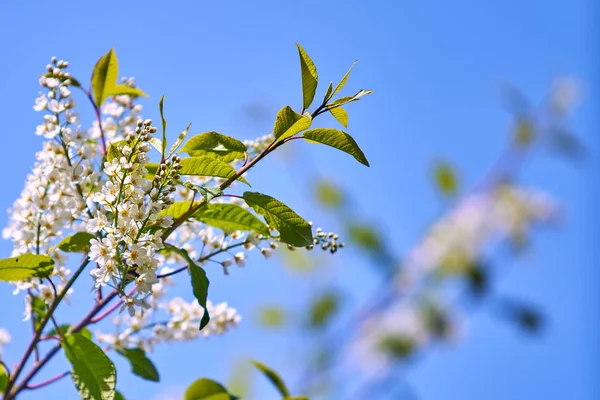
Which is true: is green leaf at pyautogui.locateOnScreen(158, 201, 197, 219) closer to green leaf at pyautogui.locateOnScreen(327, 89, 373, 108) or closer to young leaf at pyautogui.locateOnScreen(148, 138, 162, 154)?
young leaf at pyautogui.locateOnScreen(148, 138, 162, 154)

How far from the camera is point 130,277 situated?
1.07 metres

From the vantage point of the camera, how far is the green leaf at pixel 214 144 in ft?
3.84

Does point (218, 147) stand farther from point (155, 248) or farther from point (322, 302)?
point (322, 302)

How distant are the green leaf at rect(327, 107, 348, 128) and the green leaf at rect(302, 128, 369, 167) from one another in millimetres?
67

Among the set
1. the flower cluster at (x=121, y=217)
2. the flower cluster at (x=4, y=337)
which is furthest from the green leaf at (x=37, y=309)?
the flower cluster at (x=4, y=337)

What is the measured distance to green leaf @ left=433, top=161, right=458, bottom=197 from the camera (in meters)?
4.48

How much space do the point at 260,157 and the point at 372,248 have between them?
125 inches

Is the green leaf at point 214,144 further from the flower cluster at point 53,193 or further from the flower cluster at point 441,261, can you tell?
the flower cluster at point 441,261

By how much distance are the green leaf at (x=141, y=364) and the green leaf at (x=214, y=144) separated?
0.51 metres

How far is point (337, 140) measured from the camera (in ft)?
3.64

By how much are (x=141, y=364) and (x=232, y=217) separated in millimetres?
423

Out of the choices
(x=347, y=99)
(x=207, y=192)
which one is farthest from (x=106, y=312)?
(x=347, y=99)

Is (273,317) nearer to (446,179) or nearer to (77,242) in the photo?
(446,179)

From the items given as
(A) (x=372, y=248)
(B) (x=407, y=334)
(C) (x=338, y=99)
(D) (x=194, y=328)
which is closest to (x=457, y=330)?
(B) (x=407, y=334)
